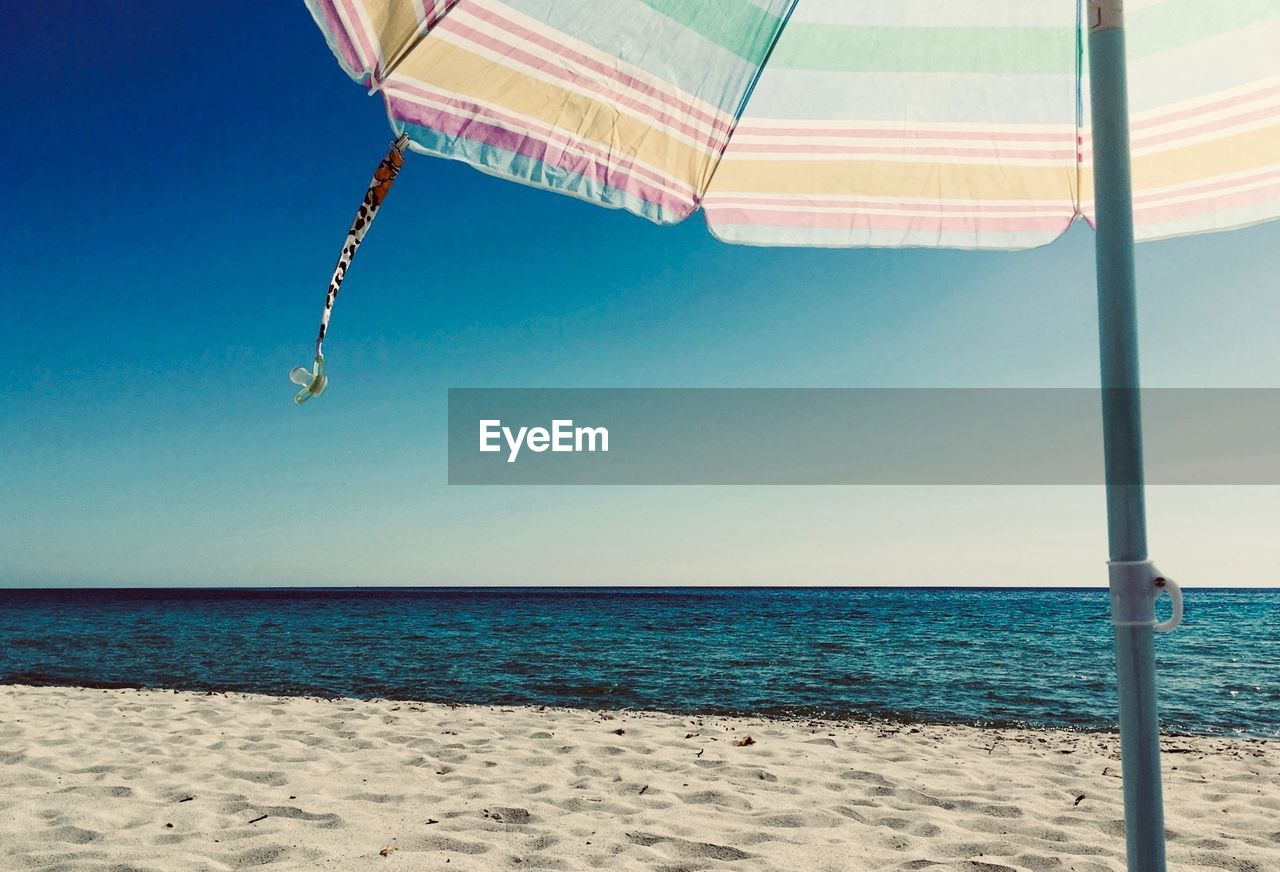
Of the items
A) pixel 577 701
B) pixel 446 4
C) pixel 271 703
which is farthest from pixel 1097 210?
pixel 577 701

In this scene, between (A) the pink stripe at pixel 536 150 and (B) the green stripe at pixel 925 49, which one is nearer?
(A) the pink stripe at pixel 536 150

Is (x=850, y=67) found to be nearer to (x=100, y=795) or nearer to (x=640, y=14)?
(x=640, y=14)

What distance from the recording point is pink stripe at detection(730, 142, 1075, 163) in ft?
7.42

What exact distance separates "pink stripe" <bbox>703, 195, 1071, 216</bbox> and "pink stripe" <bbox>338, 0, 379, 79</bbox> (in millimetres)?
956

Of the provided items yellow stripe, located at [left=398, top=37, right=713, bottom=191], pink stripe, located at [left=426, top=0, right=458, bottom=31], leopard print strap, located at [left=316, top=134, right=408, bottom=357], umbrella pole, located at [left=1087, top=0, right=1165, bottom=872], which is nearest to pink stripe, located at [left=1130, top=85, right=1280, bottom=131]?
umbrella pole, located at [left=1087, top=0, right=1165, bottom=872]

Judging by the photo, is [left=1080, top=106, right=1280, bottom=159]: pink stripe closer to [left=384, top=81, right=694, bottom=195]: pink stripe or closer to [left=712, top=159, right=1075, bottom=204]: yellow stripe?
[left=712, top=159, right=1075, bottom=204]: yellow stripe

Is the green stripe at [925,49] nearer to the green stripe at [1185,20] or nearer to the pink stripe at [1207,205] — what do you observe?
the green stripe at [1185,20]

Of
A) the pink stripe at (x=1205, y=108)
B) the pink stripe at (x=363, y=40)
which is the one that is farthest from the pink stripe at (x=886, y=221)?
the pink stripe at (x=363, y=40)

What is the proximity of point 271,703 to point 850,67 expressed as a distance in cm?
764

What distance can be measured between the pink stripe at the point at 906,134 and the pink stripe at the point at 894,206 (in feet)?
0.56

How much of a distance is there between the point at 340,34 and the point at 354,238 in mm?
396

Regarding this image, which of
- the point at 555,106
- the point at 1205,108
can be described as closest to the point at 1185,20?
the point at 1205,108

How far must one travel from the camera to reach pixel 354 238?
1783 millimetres

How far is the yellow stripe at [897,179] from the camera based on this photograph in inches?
90.3
